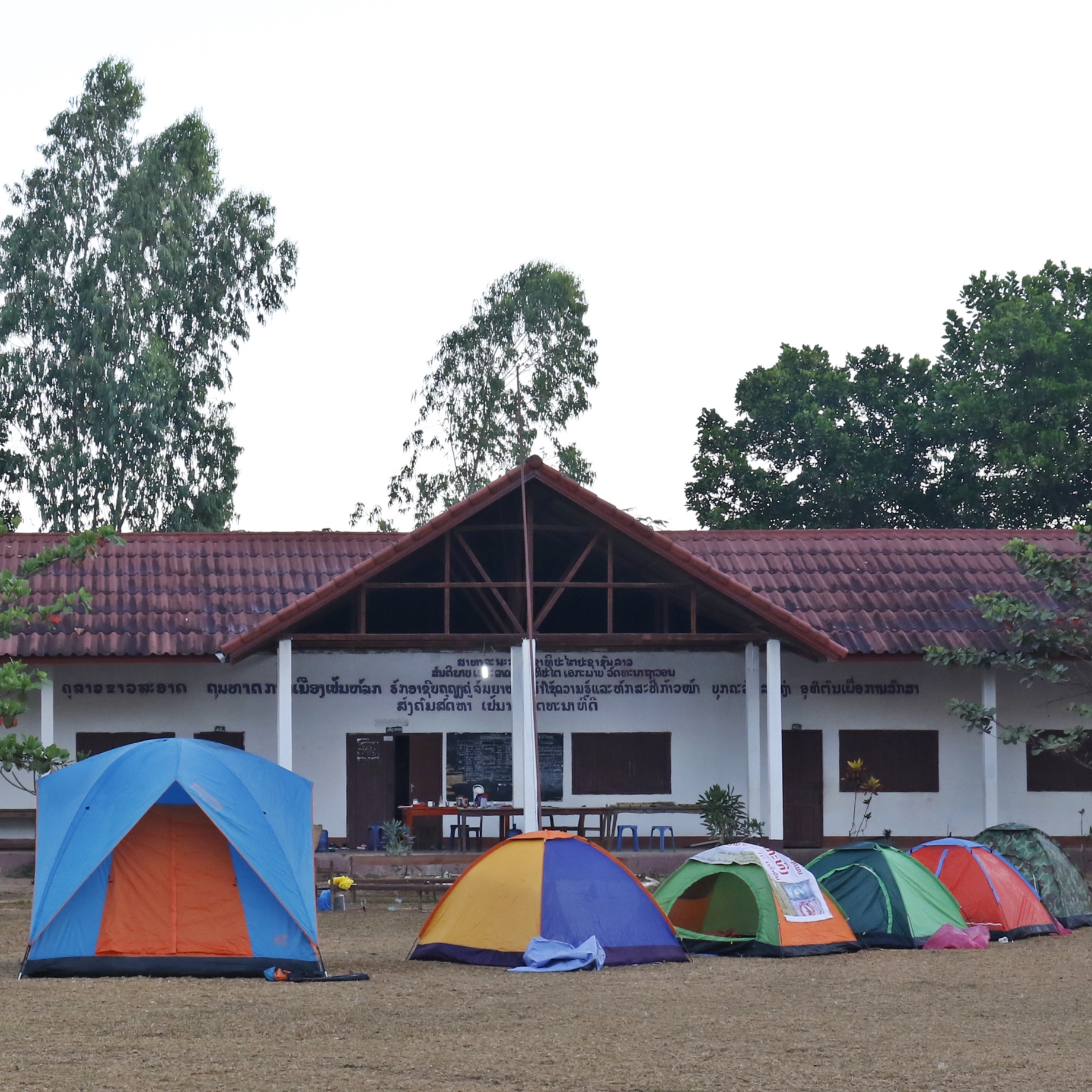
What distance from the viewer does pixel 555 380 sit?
3847 cm

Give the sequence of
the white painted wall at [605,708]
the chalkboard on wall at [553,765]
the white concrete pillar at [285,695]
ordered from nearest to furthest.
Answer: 1. the white concrete pillar at [285,695]
2. the white painted wall at [605,708]
3. the chalkboard on wall at [553,765]

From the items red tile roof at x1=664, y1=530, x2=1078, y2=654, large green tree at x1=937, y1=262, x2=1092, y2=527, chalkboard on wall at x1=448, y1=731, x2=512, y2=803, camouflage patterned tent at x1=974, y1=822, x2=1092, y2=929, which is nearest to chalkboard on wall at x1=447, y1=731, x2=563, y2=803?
chalkboard on wall at x1=448, y1=731, x2=512, y2=803

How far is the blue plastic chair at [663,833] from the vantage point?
827 inches

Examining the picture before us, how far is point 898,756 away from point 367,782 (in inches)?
280

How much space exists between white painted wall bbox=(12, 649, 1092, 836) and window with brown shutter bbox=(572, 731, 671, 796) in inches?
4.5

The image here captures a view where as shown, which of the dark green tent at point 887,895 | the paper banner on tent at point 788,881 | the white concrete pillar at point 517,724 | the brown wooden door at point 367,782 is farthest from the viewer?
the brown wooden door at point 367,782

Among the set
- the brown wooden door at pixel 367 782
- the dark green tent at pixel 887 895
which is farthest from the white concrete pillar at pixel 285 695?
the dark green tent at pixel 887 895

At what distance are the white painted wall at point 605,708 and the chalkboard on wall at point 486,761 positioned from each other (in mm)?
146

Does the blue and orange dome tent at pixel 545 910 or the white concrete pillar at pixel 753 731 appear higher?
the white concrete pillar at pixel 753 731

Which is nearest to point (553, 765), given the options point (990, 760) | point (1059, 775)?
point (990, 760)

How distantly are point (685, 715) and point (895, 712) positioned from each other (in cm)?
284

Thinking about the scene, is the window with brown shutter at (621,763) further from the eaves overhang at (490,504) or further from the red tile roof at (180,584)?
the red tile roof at (180,584)

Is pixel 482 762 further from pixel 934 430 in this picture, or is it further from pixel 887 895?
pixel 934 430

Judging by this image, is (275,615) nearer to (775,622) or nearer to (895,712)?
(775,622)
